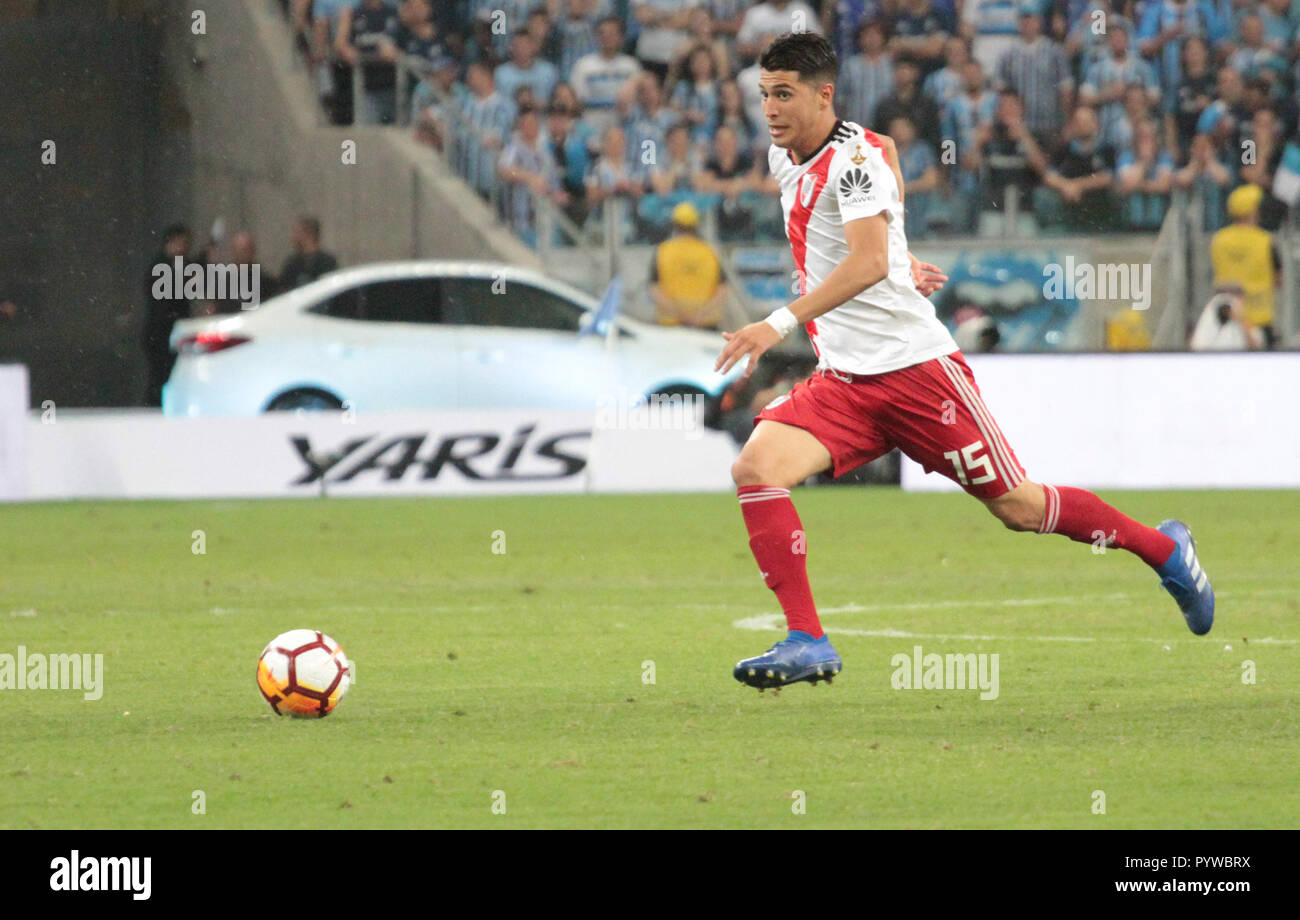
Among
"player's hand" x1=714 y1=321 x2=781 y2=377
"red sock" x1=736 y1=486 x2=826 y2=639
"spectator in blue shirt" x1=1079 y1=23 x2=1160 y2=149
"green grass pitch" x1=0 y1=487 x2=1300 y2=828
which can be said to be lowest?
"green grass pitch" x1=0 y1=487 x2=1300 y2=828

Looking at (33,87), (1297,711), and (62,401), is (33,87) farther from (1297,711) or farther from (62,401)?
(1297,711)

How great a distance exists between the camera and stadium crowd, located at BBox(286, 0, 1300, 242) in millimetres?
18062

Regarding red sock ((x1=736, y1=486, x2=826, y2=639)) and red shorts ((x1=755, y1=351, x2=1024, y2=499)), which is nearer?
red sock ((x1=736, y1=486, x2=826, y2=639))

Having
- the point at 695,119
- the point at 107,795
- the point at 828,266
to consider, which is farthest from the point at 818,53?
the point at 695,119

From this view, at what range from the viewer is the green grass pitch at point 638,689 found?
16.9 ft

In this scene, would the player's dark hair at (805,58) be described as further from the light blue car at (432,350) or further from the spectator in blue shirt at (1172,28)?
the spectator in blue shirt at (1172,28)

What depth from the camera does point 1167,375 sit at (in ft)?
51.0

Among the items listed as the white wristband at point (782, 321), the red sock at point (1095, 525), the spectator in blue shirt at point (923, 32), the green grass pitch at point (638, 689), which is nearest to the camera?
the green grass pitch at point (638, 689)

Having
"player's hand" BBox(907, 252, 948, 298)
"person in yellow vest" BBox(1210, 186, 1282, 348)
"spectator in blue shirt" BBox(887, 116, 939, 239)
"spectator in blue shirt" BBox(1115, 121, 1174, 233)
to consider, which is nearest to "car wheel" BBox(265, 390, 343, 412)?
"spectator in blue shirt" BBox(887, 116, 939, 239)

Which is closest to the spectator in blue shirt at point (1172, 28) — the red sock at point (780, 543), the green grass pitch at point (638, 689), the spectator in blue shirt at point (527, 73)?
the spectator in blue shirt at point (527, 73)

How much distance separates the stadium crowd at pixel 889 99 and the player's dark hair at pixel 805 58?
11429 millimetres

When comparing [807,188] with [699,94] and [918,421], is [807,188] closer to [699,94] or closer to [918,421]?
[918,421]

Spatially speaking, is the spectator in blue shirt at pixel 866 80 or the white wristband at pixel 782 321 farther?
the spectator in blue shirt at pixel 866 80

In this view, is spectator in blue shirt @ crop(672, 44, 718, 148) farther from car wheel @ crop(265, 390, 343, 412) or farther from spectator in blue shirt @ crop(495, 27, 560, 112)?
car wheel @ crop(265, 390, 343, 412)
